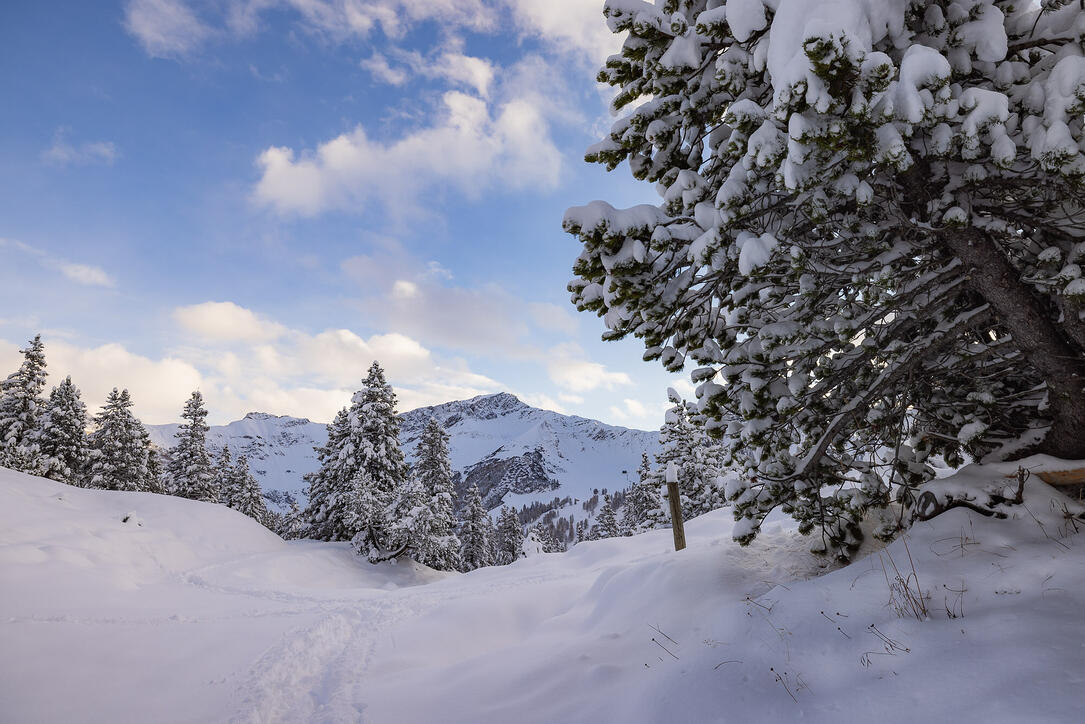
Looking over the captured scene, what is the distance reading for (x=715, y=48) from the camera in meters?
4.22

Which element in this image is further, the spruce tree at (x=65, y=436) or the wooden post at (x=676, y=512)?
the spruce tree at (x=65, y=436)

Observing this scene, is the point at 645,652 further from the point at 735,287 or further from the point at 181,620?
the point at 181,620

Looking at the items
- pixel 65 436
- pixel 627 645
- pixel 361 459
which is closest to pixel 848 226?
pixel 627 645

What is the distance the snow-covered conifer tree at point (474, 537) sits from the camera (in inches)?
1503

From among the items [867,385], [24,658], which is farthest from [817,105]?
[24,658]

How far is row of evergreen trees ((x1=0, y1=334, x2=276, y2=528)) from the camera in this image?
2958 centimetres

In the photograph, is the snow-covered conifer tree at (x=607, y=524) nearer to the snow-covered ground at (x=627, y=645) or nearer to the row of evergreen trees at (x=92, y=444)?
the row of evergreen trees at (x=92, y=444)

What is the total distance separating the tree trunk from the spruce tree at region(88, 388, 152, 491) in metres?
44.2

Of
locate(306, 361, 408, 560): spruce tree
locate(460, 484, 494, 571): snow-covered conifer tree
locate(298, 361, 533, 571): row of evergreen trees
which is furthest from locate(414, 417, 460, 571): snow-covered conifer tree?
locate(460, 484, 494, 571): snow-covered conifer tree

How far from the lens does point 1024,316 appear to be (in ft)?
13.0

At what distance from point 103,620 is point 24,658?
7.35 ft

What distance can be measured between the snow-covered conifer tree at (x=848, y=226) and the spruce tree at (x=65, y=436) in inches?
1603

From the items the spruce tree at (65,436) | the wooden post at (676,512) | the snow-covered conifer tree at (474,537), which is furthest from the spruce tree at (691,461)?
the spruce tree at (65,436)

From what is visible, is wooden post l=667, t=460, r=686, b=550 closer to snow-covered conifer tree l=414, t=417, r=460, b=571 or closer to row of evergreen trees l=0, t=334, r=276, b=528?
snow-covered conifer tree l=414, t=417, r=460, b=571
